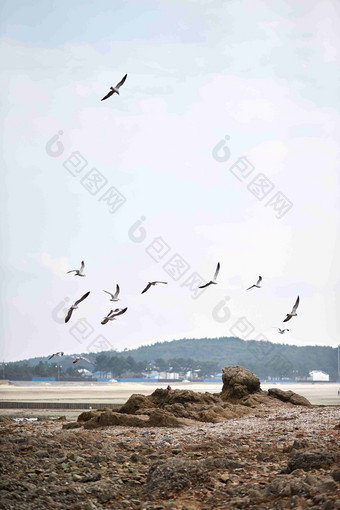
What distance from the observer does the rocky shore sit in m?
12.2

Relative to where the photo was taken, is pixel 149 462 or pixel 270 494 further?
pixel 149 462

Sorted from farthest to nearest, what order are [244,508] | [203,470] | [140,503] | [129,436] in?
[129,436] → [203,470] → [140,503] → [244,508]

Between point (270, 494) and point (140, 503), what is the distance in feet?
8.29

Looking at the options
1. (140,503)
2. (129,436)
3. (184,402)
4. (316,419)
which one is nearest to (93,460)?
(140,503)

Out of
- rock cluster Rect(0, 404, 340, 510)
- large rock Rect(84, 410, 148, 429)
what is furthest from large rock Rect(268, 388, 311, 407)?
rock cluster Rect(0, 404, 340, 510)

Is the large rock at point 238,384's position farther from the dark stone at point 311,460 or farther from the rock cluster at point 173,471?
the dark stone at point 311,460

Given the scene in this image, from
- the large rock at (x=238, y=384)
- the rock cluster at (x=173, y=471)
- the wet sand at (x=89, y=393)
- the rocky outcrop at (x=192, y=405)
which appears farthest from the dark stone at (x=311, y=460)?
the wet sand at (x=89, y=393)

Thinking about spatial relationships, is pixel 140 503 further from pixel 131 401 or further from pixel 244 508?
pixel 131 401

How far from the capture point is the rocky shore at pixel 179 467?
1220cm

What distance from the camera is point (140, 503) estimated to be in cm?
1284

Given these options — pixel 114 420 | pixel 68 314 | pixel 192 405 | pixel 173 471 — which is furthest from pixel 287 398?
pixel 173 471

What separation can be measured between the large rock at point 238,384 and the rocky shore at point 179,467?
6.67 metres

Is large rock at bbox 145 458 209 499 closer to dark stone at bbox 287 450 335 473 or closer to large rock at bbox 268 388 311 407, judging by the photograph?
dark stone at bbox 287 450 335 473

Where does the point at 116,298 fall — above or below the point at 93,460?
above
